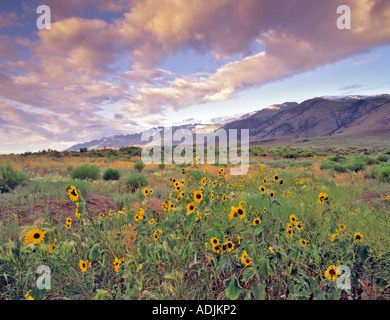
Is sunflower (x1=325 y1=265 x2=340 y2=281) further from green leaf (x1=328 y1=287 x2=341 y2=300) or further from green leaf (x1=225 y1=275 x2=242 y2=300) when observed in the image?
green leaf (x1=225 y1=275 x2=242 y2=300)

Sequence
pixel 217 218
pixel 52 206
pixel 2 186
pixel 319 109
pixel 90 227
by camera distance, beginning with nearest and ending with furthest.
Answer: pixel 90 227, pixel 217 218, pixel 52 206, pixel 2 186, pixel 319 109

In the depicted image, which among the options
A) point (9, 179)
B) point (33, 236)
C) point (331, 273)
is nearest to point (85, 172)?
point (9, 179)

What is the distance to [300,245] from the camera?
101 inches

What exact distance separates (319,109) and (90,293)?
222619mm

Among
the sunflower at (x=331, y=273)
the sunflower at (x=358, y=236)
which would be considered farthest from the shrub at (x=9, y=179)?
the sunflower at (x=358, y=236)

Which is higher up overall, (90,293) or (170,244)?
(170,244)

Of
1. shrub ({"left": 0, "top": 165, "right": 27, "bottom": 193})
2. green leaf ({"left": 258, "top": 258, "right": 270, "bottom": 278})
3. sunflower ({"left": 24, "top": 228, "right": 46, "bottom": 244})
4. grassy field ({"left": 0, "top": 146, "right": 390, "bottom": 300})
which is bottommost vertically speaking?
grassy field ({"left": 0, "top": 146, "right": 390, "bottom": 300})

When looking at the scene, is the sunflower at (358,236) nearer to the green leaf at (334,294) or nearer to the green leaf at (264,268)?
the green leaf at (334,294)

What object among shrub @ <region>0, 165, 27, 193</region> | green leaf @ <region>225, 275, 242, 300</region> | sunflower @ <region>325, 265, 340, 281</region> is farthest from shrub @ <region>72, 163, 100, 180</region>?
sunflower @ <region>325, 265, 340, 281</region>

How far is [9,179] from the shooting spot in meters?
6.85

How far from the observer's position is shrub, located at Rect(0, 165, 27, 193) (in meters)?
6.54
